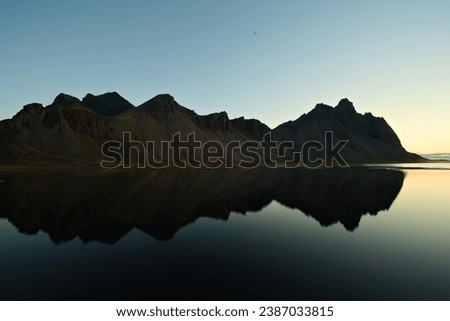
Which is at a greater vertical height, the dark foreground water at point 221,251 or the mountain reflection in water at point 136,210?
the mountain reflection in water at point 136,210

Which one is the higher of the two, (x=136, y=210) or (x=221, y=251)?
(x=136, y=210)

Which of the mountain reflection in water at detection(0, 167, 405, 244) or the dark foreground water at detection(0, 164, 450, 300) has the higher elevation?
the mountain reflection in water at detection(0, 167, 405, 244)

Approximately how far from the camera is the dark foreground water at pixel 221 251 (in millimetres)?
20219

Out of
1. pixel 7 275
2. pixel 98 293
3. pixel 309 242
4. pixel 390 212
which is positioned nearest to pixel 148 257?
pixel 98 293

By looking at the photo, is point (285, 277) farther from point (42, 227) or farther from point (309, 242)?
point (42, 227)

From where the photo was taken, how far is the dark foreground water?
66.3 ft

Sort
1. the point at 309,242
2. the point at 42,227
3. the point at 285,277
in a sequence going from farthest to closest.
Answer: the point at 42,227
the point at 309,242
the point at 285,277

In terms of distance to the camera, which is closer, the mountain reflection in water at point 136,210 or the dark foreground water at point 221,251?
the dark foreground water at point 221,251

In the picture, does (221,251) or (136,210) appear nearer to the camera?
(221,251)

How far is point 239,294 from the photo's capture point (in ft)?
63.7

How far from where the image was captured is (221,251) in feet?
97.1

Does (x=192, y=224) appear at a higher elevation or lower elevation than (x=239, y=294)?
higher

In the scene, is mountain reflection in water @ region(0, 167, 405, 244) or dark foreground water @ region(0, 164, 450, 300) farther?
mountain reflection in water @ region(0, 167, 405, 244)
